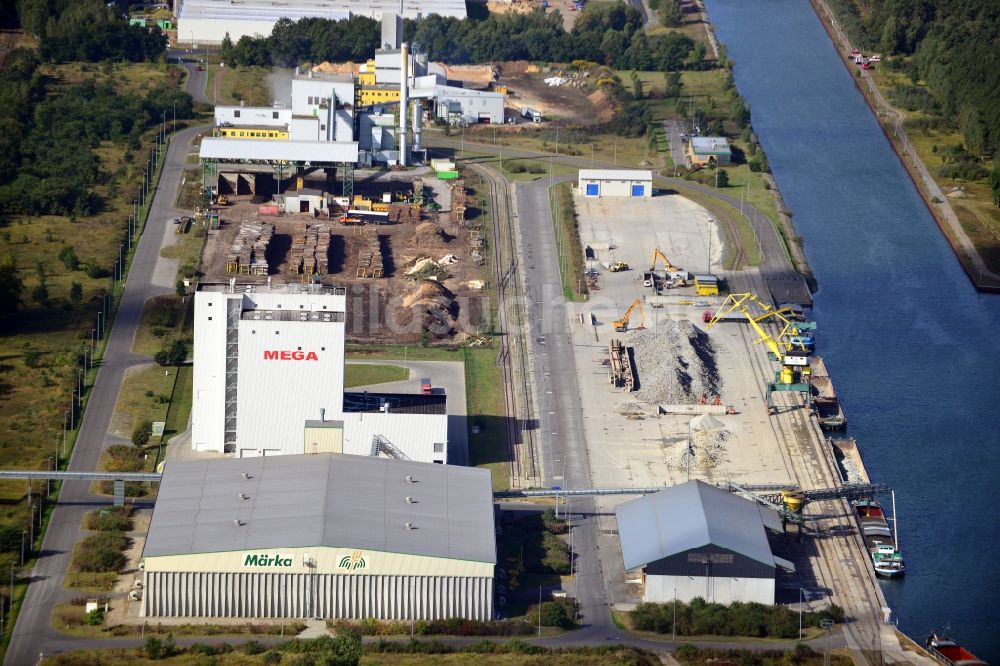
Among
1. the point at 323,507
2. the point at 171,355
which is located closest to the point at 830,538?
the point at 323,507

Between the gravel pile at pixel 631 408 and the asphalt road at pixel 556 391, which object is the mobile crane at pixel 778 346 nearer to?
the gravel pile at pixel 631 408

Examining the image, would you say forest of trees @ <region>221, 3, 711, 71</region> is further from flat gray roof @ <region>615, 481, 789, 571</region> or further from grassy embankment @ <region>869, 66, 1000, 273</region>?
flat gray roof @ <region>615, 481, 789, 571</region>

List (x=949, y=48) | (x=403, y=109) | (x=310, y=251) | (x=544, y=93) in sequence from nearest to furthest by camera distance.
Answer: (x=310, y=251) < (x=403, y=109) < (x=544, y=93) < (x=949, y=48)

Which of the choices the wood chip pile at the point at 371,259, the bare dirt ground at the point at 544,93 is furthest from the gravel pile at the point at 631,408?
the bare dirt ground at the point at 544,93

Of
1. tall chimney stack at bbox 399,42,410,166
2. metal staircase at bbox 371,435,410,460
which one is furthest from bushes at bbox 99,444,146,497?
tall chimney stack at bbox 399,42,410,166

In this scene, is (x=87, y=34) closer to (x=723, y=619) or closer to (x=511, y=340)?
(x=511, y=340)

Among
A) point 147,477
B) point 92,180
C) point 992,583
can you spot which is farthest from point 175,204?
point 992,583

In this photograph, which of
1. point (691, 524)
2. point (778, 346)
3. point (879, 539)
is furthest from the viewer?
point (778, 346)
